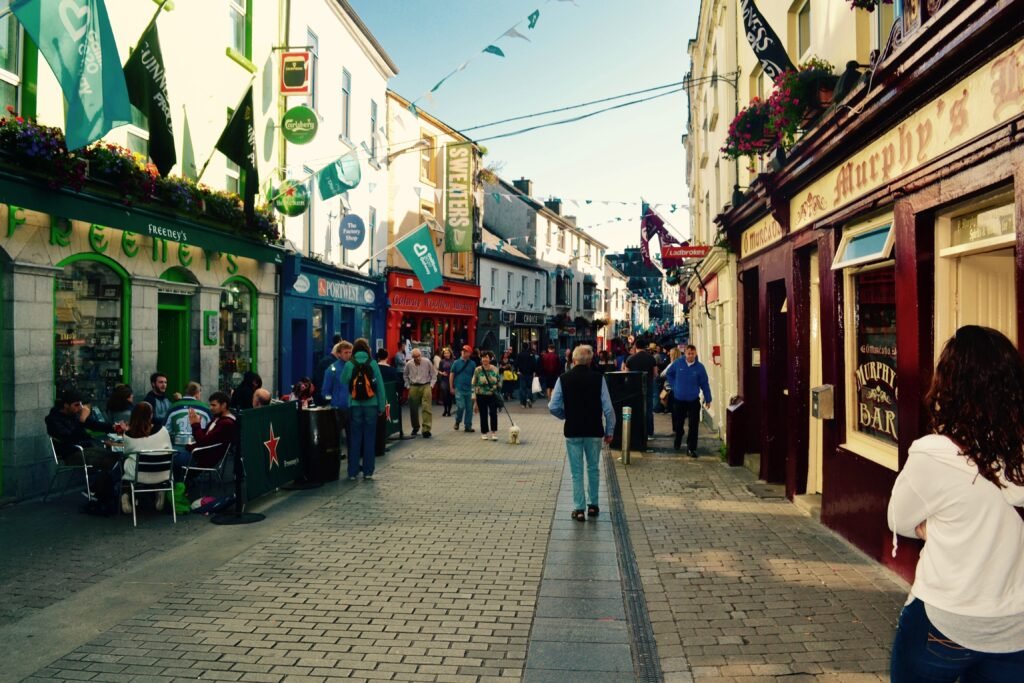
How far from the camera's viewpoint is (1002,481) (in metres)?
2.45

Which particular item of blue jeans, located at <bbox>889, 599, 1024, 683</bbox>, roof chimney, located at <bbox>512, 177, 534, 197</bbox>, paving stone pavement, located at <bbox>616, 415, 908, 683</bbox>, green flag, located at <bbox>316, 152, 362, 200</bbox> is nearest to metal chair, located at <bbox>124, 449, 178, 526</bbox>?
paving stone pavement, located at <bbox>616, 415, 908, 683</bbox>

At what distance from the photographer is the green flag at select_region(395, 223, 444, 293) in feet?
63.7

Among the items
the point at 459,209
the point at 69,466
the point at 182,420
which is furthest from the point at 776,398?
the point at 459,209

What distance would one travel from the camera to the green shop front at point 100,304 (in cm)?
905

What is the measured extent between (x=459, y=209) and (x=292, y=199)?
405 inches

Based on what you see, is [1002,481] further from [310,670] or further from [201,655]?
[201,655]

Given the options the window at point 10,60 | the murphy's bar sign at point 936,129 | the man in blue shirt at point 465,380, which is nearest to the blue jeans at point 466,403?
the man in blue shirt at point 465,380

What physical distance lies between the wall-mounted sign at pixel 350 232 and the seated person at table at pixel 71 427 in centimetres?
1082

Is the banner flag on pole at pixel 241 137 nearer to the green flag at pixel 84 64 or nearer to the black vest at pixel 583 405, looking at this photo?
the green flag at pixel 84 64

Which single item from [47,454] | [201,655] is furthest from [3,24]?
[201,655]

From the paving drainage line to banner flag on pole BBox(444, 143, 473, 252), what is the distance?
17628mm

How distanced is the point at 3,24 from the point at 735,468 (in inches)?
422

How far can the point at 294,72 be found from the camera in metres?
16.0

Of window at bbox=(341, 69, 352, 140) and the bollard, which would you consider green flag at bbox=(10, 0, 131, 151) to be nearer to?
the bollard
